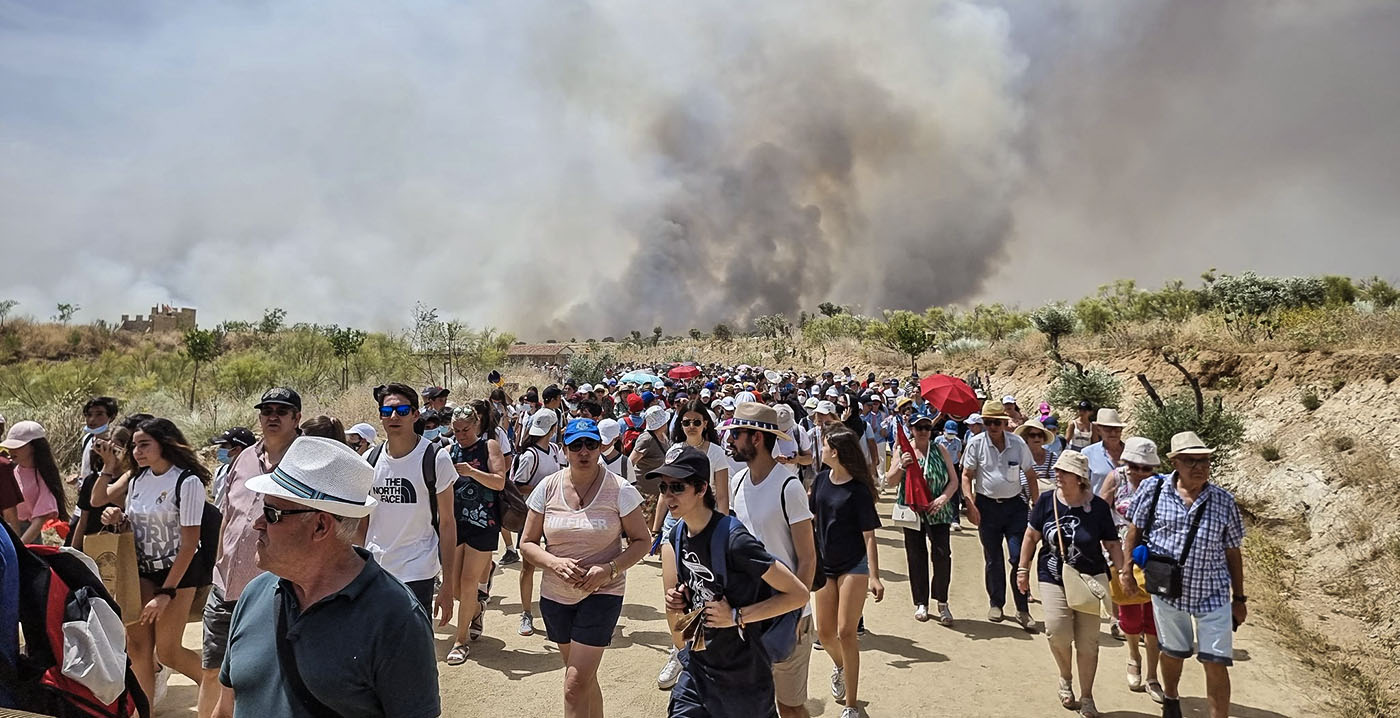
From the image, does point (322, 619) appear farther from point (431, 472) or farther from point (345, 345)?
point (345, 345)

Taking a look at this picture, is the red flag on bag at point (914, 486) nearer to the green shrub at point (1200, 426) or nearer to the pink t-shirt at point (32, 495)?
the green shrub at point (1200, 426)

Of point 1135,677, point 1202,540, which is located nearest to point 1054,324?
point 1135,677

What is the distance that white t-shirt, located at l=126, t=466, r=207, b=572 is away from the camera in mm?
3756

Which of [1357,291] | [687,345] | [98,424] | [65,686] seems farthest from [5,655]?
[687,345]

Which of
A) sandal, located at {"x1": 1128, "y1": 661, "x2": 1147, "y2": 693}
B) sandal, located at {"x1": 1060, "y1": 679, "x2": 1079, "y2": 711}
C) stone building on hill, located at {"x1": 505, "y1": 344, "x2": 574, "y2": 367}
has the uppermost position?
stone building on hill, located at {"x1": 505, "y1": 344, "x2": 574, "y2": 367}

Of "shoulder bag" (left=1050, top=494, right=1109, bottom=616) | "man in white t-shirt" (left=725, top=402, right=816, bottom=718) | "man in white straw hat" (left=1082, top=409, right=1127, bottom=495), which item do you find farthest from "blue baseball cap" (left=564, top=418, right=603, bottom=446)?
"man in white straw hat" (left=1082, top=409, right=1127, bottom=495)

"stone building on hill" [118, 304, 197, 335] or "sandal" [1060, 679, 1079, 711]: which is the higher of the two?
"stone building on hill" [118, 304, 197, 335]

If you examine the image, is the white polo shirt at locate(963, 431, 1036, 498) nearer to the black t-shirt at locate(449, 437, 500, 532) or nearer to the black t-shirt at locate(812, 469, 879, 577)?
the black t-shirt at locate(812, 469, 879, 577)

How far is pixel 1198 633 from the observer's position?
13.2 ft

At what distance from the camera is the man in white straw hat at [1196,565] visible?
3973mm

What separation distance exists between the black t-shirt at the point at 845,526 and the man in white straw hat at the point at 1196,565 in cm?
166

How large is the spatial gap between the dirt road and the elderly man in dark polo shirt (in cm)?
318

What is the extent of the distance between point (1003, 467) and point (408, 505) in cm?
493

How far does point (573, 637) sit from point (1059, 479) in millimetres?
3368
